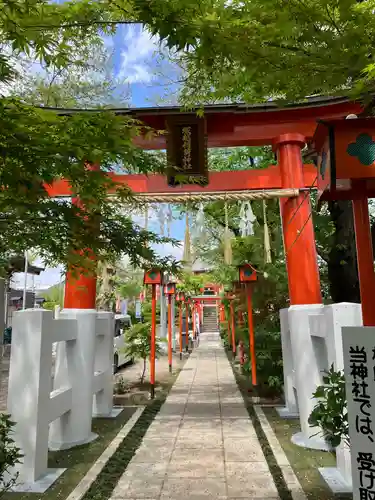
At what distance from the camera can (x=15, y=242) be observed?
2988 millimetres

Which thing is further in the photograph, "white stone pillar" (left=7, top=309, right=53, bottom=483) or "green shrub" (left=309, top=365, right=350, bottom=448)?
"white stone pillar" (left=7, top=309, right=53, bottom=483)

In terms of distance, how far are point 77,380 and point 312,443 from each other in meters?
3.55

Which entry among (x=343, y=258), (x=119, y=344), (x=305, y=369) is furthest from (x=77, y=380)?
(x=119, y=344)

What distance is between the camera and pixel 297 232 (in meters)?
6.84

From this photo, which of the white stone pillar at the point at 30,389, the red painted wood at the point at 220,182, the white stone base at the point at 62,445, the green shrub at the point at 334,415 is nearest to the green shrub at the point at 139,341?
the white stone base at the point at 62,445

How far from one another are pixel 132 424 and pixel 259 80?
593 cm

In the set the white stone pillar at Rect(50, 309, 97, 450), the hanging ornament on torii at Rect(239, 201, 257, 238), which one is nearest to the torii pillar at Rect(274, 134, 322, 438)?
the hanging ornament on torii at Rect(239, 201, 257, 238)

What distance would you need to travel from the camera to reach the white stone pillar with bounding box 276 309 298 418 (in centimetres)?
726

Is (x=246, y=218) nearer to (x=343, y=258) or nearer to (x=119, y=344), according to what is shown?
(x=343, y=258)

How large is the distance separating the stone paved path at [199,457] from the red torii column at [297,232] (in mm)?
2486

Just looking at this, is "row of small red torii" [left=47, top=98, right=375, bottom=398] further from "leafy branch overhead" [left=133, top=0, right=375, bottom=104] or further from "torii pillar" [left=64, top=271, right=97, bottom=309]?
"leafy branch overhead" [left=133, top=0, right=375, bottom=104]

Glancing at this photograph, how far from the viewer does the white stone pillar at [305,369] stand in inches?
224

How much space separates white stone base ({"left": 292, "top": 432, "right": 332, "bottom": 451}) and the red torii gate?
2051 mm

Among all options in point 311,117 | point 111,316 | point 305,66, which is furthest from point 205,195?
point 305,66
